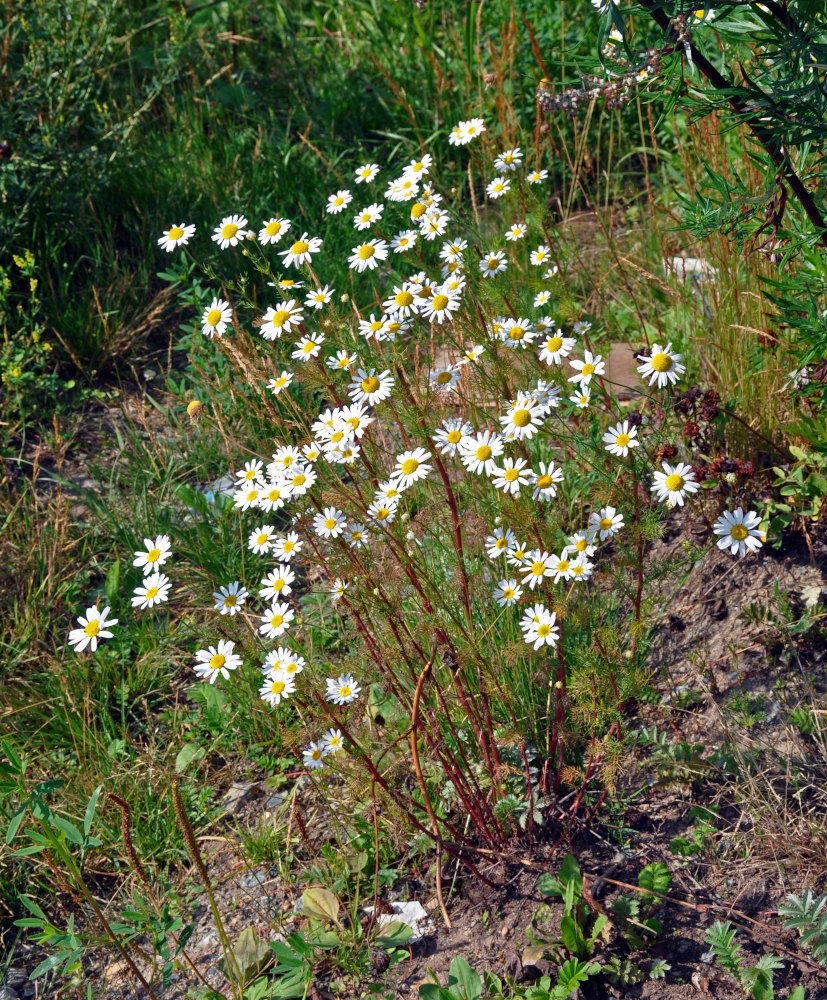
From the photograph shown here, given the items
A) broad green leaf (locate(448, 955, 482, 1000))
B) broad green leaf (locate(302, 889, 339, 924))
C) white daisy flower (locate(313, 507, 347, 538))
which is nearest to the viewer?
broad green leaf (locate(448, 955, 482, 1000))

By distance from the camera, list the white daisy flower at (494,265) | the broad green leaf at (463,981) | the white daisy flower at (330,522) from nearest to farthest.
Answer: the broad green leaf at (463,981)
the white daisy flower at (330,522)
the white daisy flower at (494,265)

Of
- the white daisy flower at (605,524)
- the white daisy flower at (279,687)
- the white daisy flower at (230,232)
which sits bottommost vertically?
the white daisy flower at (279,687)

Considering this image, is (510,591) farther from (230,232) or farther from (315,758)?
(230,232)

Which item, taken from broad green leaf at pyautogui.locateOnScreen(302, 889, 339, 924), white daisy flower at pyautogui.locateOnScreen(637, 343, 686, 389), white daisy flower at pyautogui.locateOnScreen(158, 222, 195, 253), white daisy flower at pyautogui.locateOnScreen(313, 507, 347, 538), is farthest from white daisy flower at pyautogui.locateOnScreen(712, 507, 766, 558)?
white daisy flower at pyautogui.locateOnScreen(158, 222, 195, 253)

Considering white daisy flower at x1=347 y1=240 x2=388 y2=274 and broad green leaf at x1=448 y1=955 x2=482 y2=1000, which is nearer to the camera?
broad green leaf at x1=448 y1=955 x2=482 y2=1000

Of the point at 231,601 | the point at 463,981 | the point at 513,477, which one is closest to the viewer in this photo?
the point at 463,981

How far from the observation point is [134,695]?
116 inches

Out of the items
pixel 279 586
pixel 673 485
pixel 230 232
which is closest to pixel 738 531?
pixel 673 485

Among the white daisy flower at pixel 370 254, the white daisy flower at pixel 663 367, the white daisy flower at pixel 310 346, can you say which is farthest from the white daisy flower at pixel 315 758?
the white daisy flower at pixel 370 254

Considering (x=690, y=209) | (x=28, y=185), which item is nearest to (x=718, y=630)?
(x=690, y=209)

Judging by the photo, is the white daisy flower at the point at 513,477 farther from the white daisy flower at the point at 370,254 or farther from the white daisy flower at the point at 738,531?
the white daisy flower at the point at 370,254

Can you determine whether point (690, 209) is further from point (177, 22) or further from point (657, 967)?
point (177, 22)

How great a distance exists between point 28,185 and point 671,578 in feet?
11.0

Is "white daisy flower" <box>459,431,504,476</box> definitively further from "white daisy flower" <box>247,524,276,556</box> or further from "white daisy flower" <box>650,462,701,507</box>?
"white daisy flower" <box>247,524,276,556</box>
